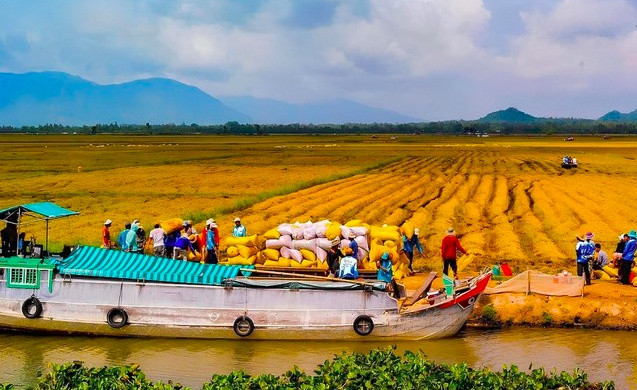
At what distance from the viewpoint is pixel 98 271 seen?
18.5 m

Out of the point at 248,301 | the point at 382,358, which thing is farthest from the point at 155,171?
the point at 382,358

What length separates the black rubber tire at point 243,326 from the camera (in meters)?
18.0

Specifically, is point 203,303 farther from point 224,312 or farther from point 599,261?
point 599,261

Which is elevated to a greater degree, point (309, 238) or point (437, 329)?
point (309, 238)

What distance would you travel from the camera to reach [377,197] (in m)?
40.6

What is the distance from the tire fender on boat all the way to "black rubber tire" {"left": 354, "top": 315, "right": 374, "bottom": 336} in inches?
290

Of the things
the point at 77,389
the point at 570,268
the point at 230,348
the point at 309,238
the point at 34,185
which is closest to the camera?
the point at 77,389

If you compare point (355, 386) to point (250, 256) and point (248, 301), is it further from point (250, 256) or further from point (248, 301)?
point (250, 256)

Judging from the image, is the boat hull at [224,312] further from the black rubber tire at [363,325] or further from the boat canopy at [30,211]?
the boat canopy at [30,211]

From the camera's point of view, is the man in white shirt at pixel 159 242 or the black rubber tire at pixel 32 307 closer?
the black rubber tire at pixel 32 307

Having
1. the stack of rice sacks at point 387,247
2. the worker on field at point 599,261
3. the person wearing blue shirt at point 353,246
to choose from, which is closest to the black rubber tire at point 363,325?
the person wearing blue shirt at point 353,246

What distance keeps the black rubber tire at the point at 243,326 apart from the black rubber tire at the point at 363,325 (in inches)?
93.3

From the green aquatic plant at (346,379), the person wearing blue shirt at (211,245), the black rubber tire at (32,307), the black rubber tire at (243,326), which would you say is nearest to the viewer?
the green aquatic plant at (346,379)

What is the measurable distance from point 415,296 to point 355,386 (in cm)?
652
